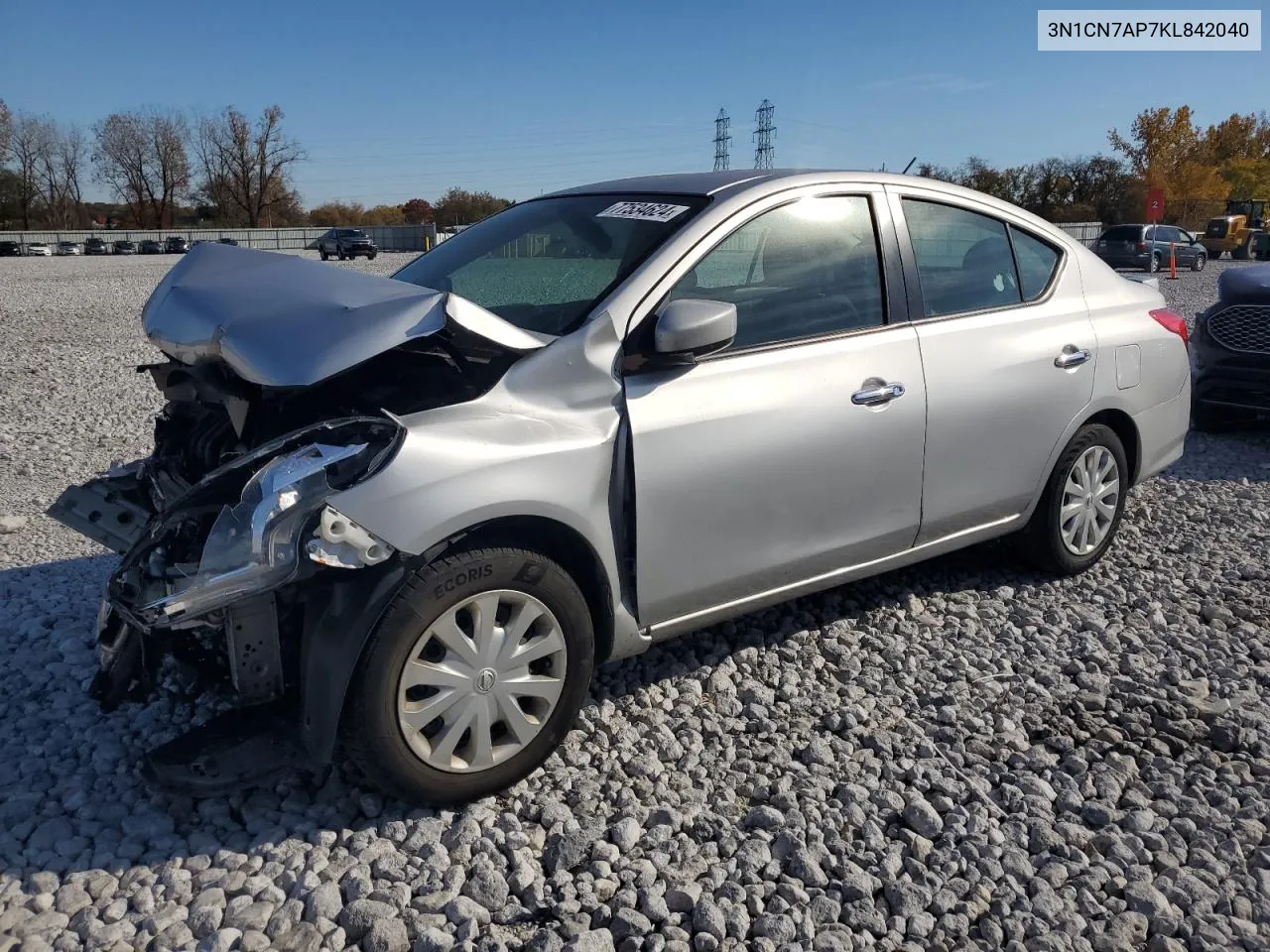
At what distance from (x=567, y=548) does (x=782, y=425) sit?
860 millimetres

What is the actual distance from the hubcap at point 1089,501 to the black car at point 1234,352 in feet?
11.7

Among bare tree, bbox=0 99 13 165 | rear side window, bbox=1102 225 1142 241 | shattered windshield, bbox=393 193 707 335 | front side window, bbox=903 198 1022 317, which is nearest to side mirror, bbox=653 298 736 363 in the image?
shattered windshield, bbox=393 193 707 335

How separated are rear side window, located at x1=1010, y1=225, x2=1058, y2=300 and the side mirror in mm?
1889

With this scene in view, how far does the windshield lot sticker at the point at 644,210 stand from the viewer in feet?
11.4

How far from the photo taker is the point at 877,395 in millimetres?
3588

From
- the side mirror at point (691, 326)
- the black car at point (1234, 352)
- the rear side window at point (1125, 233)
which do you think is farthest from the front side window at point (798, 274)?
the rear side window at point (1125, 233)

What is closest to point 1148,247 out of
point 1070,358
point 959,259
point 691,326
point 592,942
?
point 1070,358

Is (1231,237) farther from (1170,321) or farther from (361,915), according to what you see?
(361,915)

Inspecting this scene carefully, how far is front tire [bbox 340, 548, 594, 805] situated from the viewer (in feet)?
8.73

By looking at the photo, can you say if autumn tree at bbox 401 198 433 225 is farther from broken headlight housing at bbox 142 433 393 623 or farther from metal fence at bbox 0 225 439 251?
broken headlight housing at bbox 142 433 393 623

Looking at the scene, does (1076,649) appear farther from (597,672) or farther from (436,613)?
(436,613)

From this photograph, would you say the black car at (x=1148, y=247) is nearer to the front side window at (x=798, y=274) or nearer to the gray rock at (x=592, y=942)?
the front side window at (x=798, y=274)

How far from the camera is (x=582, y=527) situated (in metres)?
2.94

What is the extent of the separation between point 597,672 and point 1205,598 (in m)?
2.82
